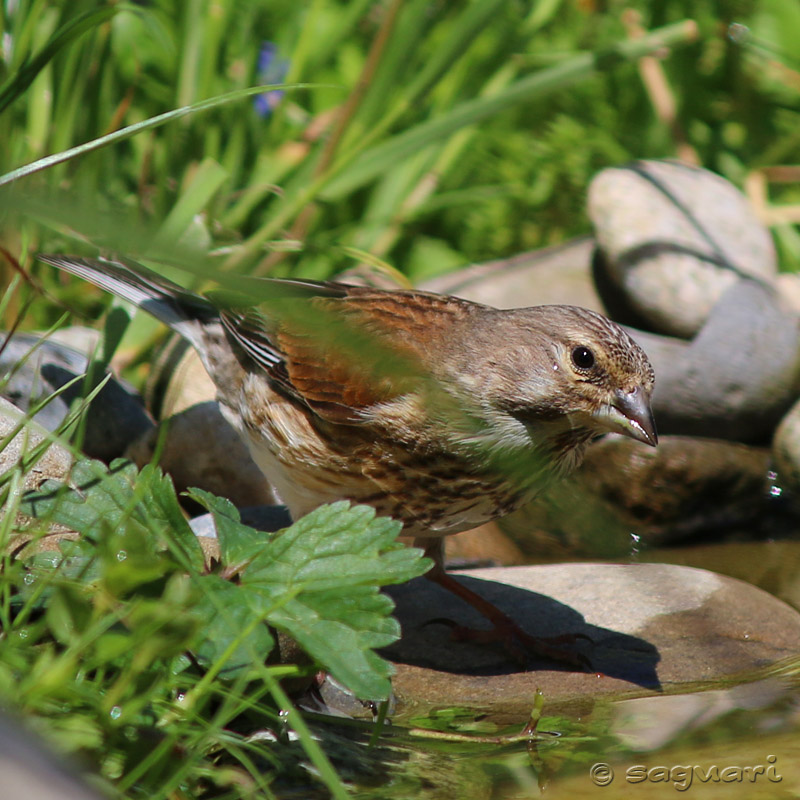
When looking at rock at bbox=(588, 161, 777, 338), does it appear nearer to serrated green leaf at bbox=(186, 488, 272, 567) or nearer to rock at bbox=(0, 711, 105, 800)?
serrated green leaf at bbox=(186, 488, 272, 567)

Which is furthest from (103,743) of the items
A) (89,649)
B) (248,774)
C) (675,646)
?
(675,646)

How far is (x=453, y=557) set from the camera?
4.31 m

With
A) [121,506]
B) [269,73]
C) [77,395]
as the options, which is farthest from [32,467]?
[269,73]

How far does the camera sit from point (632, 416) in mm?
3051

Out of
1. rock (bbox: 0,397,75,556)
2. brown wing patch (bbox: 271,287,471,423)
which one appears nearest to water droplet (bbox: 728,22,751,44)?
brown wing patch (bbox: 271,287,471,423)

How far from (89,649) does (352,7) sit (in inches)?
157

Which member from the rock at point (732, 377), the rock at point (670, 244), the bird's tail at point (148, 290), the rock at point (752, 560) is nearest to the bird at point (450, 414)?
the bird's tail at point (148, 290)

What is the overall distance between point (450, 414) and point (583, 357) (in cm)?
41

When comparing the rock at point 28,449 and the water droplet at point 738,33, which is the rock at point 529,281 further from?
the rock at point 28,449

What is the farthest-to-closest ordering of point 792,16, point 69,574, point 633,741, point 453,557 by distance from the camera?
point 792,16
point 453,557
point 633,741
point 69,574

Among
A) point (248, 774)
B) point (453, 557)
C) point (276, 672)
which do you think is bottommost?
point (453, 557)

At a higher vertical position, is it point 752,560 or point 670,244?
point 670,244

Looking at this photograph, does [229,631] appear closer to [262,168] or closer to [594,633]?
[594,633]

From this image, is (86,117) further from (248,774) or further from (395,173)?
(248,774)
